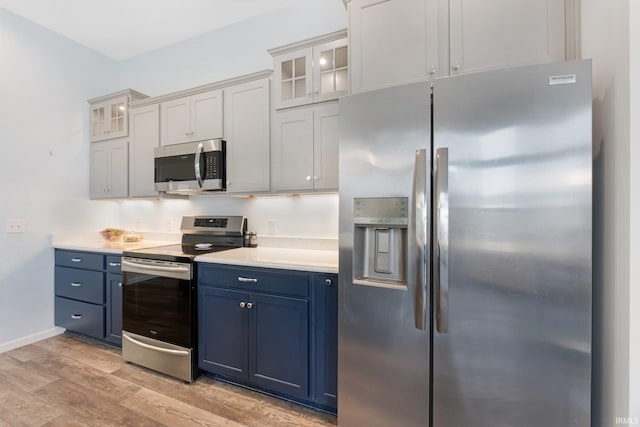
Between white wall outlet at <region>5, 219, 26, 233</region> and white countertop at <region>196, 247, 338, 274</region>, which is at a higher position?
white wall outlet at <region>5, 219, 26, 233</region>

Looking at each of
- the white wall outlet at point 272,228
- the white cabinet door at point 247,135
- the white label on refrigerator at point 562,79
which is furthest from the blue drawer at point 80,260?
the white label on refrigerator at point 562,79

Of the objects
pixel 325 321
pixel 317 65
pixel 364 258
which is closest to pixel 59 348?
pixel 325 321

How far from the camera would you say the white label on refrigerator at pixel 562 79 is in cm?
112

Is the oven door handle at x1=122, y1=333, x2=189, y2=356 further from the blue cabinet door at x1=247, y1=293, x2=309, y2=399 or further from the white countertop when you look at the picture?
the white countertop

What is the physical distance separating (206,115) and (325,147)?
1.22 meters

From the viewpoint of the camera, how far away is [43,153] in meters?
2.95

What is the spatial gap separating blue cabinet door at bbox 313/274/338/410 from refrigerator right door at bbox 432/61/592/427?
2.04ft

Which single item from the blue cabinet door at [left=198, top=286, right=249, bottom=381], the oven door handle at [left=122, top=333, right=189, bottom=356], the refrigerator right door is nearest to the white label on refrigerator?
the refrigerator right door

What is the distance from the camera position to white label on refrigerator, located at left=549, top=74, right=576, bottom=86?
1.12 meters

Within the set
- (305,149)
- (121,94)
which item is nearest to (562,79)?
(305,149)

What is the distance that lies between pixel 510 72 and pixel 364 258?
1005mm

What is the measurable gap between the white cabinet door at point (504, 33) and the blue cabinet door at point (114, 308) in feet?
10.0

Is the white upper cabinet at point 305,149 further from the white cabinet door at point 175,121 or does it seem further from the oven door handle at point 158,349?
the oven door handle at point 158,349

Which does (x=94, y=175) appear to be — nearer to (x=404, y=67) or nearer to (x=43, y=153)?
(x=43, y=153)
